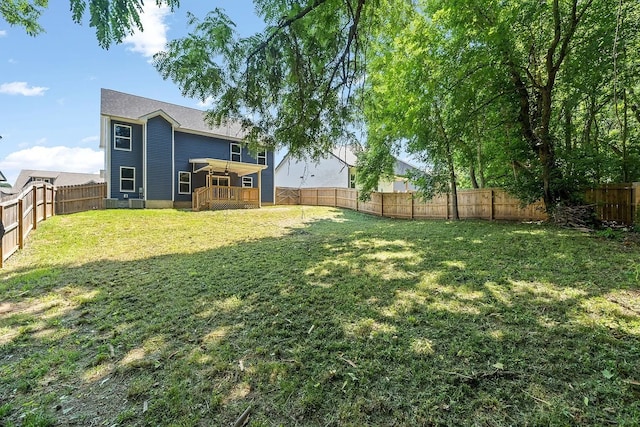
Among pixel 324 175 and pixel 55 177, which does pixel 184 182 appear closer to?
pixel 324 175

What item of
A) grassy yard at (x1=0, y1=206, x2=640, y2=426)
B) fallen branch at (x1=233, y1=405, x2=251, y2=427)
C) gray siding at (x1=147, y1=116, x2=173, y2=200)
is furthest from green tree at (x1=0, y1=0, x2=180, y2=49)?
gray siding at (x1=147, y1=116, x2=173, y2=200)

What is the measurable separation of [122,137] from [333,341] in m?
17.1

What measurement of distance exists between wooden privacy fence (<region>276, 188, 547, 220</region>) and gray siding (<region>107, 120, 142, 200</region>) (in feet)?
37.5

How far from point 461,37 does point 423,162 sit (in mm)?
4917

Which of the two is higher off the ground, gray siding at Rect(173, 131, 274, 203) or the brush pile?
gray siding at Rect(173, 131, 274, 203)

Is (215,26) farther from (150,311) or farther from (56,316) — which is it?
(56,316)

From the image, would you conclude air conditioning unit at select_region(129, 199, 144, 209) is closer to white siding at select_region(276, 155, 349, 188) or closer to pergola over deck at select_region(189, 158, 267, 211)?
pergola over deck at select_region(189, 158, 267, 211)

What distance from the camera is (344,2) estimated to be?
4.27m

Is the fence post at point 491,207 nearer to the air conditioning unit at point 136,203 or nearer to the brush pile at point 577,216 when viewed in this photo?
the brush pile at point 577,216

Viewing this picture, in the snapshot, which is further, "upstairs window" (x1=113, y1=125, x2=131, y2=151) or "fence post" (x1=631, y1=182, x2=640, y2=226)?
"upstairs window" (x1=113, y1=125, x2=131, y2=151)

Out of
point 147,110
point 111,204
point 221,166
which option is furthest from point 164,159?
point 111,204

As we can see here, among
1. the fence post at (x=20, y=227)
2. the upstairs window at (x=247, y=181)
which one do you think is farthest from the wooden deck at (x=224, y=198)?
the fence post at (x=20, y=227)

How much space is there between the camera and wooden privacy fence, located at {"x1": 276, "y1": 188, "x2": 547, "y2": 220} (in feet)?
34.9

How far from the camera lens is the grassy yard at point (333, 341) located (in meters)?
1.83
